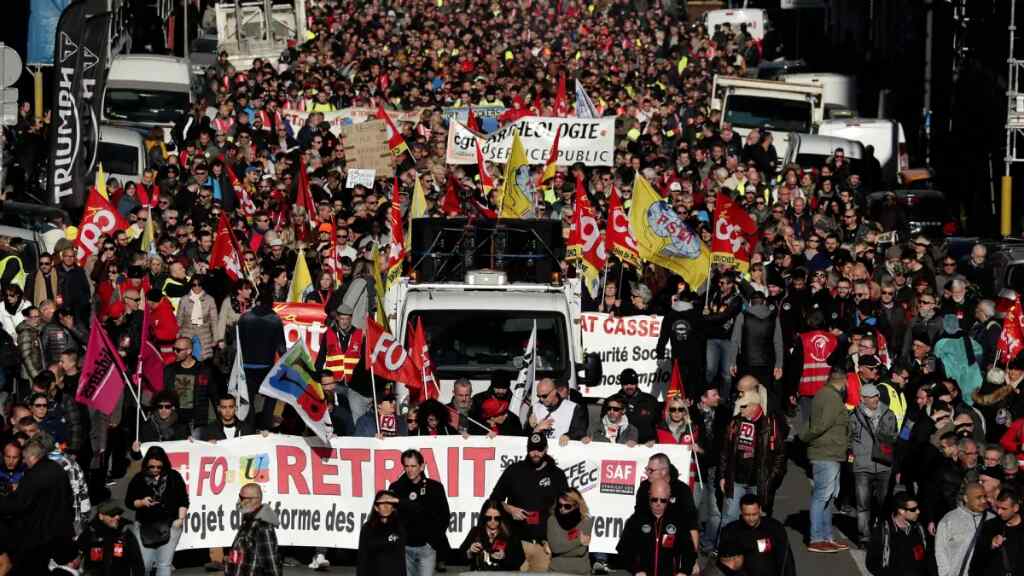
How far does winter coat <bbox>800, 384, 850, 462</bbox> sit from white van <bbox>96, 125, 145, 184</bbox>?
1495 cm

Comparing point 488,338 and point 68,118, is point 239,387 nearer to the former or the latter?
point 488,338

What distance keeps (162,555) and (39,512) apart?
3.01 feet

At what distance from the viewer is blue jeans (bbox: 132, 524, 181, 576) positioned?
52.0ft

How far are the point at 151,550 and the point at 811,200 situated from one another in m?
14.6

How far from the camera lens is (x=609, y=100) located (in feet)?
121

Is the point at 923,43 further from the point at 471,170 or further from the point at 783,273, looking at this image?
the point at 783,273

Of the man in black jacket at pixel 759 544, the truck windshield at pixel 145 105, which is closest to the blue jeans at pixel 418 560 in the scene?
the man in black jacket at pixel 759 544

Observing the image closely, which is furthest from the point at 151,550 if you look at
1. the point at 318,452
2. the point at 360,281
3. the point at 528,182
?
the point at 528,182

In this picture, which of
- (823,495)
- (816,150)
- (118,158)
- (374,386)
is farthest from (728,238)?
(118,158)

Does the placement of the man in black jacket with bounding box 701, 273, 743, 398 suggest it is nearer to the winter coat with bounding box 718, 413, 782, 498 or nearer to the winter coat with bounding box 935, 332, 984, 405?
the winter coat with bounding box 935, 332, 984, 405

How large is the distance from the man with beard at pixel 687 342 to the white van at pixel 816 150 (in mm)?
11364

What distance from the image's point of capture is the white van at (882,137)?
123 ft

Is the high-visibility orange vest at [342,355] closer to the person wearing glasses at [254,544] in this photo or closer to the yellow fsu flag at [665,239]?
the yellow fsu flag at [665,239]

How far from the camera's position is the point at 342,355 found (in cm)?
2022
